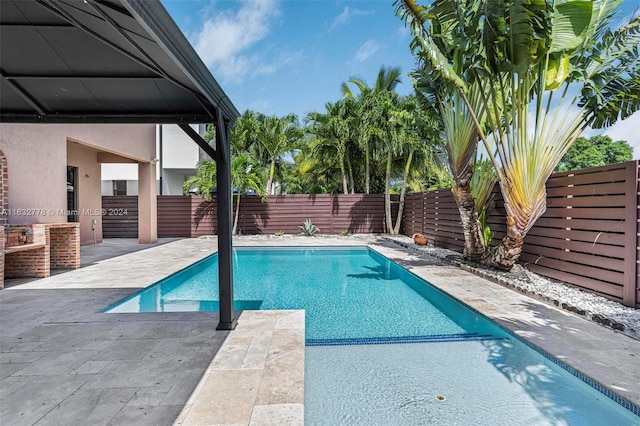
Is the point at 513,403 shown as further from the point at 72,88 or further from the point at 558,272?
the point at 72,88

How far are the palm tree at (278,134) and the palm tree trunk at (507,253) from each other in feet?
36.5

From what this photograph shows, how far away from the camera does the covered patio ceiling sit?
2258 millimetres

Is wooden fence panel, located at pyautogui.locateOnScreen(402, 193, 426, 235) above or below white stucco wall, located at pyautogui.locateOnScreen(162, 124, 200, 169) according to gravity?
below

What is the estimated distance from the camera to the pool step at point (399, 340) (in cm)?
382

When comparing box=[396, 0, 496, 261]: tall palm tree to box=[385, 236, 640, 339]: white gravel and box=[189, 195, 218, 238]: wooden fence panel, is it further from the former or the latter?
box=[189, 195, 218, 238]: wooden fence panel

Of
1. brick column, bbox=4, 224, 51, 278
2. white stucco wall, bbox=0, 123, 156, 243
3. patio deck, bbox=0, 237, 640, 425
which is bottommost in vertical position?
patio deck, bbox=0, 237, 640, 425

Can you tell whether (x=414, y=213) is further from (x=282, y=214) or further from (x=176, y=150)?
(x=176, y=150)

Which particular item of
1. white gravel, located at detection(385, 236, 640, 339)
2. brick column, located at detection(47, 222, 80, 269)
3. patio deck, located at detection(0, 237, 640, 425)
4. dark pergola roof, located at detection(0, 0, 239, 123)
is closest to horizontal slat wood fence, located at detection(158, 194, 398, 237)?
brick column, located at detection(47, 222, 80, 269)

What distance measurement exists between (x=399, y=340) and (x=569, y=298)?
114 inches

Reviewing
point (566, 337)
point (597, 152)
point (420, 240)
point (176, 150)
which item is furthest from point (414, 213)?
point (597, 152)

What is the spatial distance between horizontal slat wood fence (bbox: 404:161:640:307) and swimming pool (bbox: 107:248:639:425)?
2.10 meters

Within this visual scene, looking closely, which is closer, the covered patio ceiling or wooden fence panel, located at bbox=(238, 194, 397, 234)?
the covered patio ceiling

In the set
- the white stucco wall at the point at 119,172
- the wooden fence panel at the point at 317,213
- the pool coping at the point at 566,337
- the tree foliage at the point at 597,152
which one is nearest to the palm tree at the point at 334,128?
the wooden fence panel at the point at 317,213

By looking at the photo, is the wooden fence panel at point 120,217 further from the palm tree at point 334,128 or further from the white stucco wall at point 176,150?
the palm tree at point 334,128
